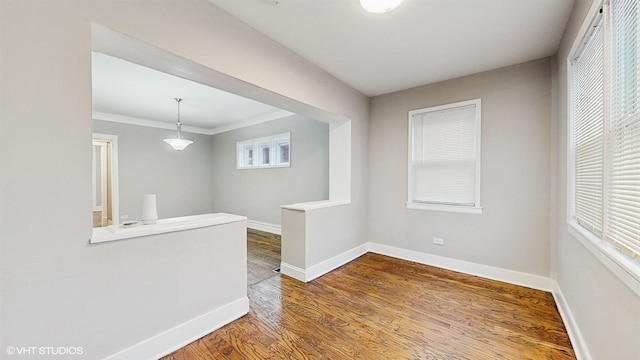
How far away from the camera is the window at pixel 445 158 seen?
305 centimetres

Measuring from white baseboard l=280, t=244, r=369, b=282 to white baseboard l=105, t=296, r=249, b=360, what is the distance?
82 centimetres

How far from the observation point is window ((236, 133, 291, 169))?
16.9 ft

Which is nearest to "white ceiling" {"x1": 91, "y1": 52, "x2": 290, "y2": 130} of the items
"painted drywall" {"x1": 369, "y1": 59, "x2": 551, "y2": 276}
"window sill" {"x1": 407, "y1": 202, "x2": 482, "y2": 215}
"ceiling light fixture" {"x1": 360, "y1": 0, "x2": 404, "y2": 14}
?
"ceiling light fixture" {"x1": 360, "y1": 0, "x2": 404, "y2": 14}

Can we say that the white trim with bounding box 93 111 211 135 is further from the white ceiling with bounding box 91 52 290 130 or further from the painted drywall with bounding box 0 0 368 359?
the painted drywall with bounding box 0 0 368 359

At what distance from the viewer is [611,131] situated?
1.28m

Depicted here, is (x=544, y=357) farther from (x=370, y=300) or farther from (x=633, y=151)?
(x=633, y=151)

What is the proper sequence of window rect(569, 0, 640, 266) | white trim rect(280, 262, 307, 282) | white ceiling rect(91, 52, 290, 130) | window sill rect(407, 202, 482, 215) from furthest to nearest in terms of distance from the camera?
white ceiling rect(91, 52, 290, 130)
window sill rect(407, 202, 482, 215)
white trim rect(280, 262, 307, 282)
window rect(569, 0, 640, 266)

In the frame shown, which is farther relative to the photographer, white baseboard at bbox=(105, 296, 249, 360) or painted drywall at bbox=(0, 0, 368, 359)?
white baseboard at bbox=(105, 296, 249, 360)

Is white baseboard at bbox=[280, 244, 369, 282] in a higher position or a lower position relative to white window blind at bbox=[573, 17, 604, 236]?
lower

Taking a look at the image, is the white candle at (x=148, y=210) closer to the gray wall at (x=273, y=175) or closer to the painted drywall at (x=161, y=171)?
the gray wall at (x=273, y=175)

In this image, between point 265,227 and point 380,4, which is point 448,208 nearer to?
point 380,4

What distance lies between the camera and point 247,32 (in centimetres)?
208

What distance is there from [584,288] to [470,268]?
153 cm
